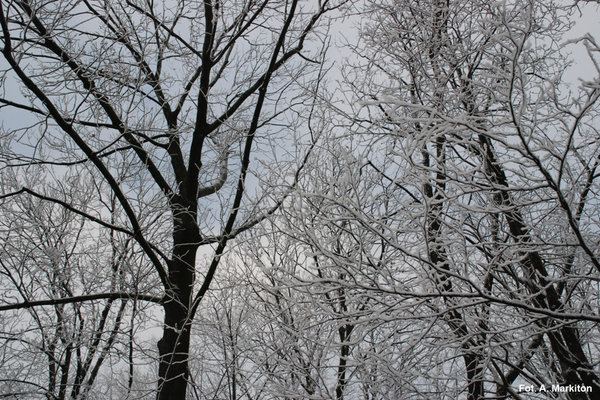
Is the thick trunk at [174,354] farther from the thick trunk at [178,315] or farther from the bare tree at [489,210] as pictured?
the bare tree at [489,210]

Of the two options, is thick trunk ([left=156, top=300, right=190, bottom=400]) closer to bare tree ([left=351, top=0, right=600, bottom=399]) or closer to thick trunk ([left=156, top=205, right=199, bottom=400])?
thick trunk ([left=156, top=205, right=199, bottom=400])

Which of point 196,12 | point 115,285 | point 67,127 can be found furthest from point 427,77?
point 115,285

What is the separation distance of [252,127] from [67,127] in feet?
5.87

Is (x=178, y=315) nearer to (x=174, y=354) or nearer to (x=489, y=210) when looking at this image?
(x=174, y=354)

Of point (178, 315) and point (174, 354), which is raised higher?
point (178, 315)

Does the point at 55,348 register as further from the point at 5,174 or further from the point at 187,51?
the point at 187,51

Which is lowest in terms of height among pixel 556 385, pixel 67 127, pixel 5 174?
pixel 556 385

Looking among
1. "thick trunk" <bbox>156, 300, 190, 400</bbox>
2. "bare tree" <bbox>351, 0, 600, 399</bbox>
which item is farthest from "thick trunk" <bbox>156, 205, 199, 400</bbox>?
"bare tree" <bbox>351, 0, 600, 399</bbox>

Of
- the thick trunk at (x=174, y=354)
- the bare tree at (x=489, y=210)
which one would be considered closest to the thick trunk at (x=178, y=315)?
the thick trunk at (x=174, y=354)

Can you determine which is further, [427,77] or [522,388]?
[427,77]

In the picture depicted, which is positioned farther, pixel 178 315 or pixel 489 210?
pixel 178 315

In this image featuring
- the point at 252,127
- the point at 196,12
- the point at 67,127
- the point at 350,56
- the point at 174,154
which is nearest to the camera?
Answer: the point at 67,127

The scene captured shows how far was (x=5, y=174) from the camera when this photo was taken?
8.59m

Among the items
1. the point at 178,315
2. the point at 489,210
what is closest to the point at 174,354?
the point at 178,315
